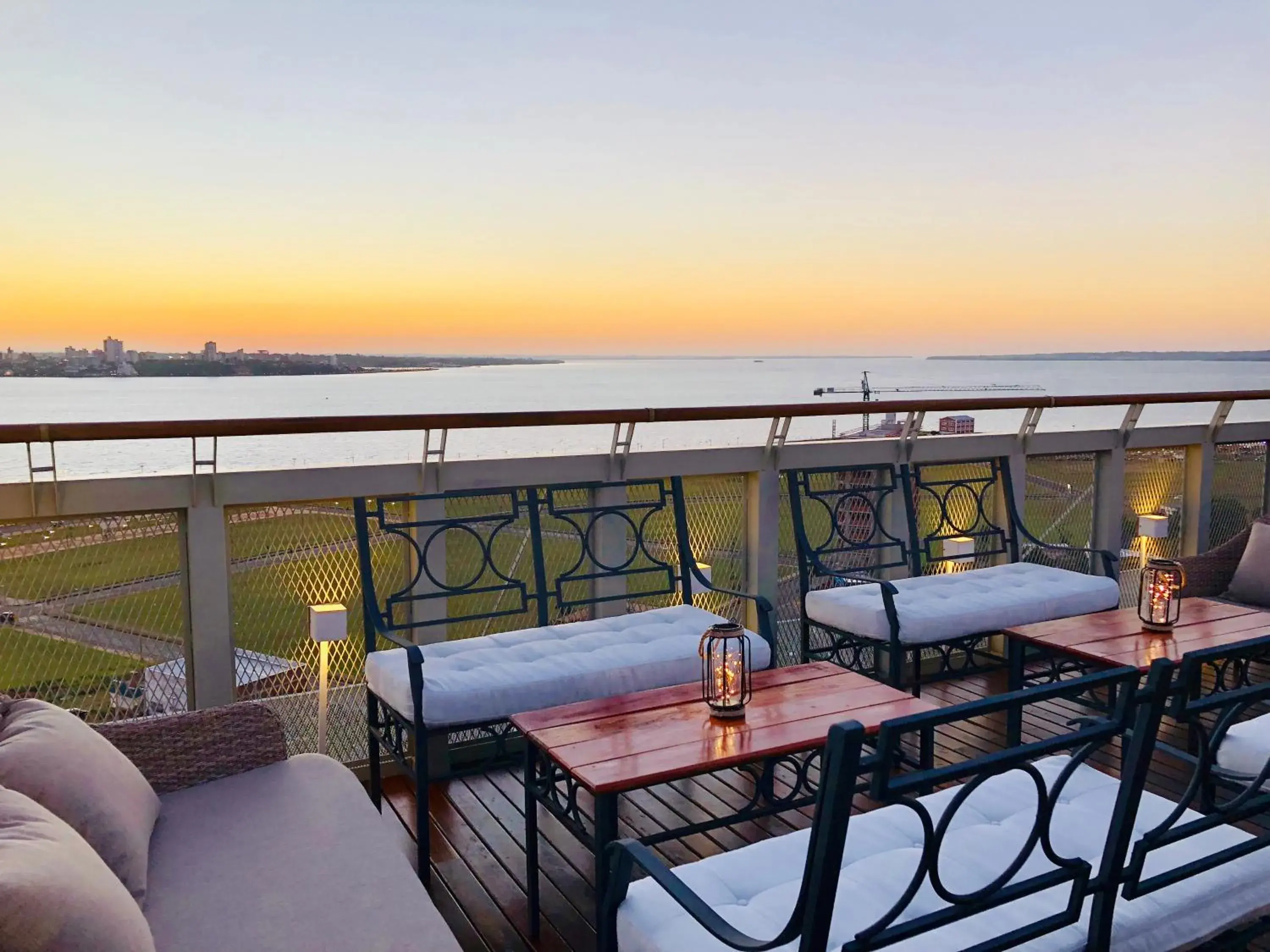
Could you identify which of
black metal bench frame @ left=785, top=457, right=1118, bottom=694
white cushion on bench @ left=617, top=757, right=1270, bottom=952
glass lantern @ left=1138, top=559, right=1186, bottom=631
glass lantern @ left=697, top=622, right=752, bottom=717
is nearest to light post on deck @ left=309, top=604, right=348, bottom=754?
glass lantern @ left=697, top=622, right=752, bottom=717

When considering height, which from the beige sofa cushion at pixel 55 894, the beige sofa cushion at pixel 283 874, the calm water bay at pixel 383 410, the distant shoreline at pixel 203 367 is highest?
the distant shoreline at pixel 203 367

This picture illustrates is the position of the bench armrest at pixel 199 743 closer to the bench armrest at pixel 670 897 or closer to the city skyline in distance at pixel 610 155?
the bench armrest at pixel 670 897

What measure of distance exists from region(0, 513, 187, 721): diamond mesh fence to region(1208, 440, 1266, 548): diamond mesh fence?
6173 millimetres

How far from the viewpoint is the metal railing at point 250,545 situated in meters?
3.24

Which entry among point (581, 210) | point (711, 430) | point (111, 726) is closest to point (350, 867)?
point (111, 726)

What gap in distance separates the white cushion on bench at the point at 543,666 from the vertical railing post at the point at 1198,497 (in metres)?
4.02

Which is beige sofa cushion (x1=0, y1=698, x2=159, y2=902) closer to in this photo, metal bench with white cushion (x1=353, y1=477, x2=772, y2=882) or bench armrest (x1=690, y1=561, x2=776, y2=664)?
metal bench with white cushion (x1=353, y1=477, x2=772, y2=882)

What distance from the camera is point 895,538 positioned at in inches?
198

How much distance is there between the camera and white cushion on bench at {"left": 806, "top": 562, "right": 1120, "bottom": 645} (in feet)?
13.5

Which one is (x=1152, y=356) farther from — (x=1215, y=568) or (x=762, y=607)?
(x=762, y=607)

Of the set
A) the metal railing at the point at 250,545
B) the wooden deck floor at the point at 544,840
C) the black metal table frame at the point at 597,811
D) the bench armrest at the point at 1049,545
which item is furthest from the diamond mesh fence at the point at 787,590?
the black metal table frame at the point at 597,811

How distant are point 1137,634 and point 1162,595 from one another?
188 millimetres

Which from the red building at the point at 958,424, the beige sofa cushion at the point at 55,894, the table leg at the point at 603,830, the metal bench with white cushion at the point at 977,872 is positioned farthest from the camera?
the red building at the point at 958,424

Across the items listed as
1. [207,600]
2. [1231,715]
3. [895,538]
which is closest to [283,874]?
[207,600]
